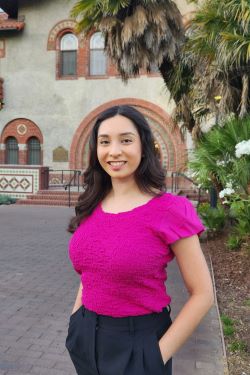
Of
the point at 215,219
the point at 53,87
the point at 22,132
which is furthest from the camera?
the point at 22,132

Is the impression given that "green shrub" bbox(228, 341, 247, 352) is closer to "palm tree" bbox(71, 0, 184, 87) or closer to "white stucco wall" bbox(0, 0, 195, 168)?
"palm tree" bbox(71, 0, 184, 87)

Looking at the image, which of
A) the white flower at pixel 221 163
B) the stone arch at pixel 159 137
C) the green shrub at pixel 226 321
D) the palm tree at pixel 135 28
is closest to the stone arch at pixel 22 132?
the stone arch at pixel 159 137

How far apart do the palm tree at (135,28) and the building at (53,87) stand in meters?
12.1

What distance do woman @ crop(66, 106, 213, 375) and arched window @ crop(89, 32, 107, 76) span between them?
22.1 meters

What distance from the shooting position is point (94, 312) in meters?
1.81

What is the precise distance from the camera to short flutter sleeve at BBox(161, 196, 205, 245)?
1.65m

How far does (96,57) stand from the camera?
23.2 m

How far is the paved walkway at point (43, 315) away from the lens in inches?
152

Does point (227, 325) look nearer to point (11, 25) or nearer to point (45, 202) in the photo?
point (45, 202)

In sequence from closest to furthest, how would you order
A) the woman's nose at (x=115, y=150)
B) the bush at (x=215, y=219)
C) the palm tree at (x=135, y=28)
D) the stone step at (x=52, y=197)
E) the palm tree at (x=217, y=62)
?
the woman's nose at (x=115, y=150) < the palm tree at (x=217, y=62) < the palm tree at (x=135, y=28) < the bush at (x=215, y=219) < the stone step at (x=52, y=197)

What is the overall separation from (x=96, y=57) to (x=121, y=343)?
22.9 meters

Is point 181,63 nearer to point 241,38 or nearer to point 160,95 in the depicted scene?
point 241,38

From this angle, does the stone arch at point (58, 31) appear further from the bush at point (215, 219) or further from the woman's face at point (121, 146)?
the woman's face at point (121, 146)

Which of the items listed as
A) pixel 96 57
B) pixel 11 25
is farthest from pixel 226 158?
pixel 11 25
